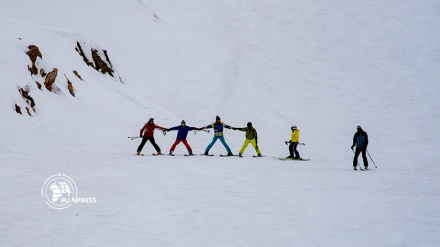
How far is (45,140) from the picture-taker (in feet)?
59.2

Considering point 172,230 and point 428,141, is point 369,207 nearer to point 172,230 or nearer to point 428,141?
point 172,230

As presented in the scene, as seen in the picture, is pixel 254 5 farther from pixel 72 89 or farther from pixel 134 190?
pixel 134 190

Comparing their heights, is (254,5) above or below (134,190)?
above

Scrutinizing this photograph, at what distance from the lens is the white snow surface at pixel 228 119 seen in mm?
8328

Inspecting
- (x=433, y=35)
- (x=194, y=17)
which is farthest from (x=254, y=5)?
(x=433, y=35)

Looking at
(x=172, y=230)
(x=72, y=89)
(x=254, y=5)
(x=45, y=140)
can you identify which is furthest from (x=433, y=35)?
(x=172, y=230)

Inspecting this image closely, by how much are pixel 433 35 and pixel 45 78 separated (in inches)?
1926

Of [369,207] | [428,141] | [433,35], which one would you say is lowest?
[369,207]

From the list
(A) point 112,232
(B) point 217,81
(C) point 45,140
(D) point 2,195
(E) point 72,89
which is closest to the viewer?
(A) point 112,232

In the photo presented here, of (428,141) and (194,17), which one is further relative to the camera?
(194,17)

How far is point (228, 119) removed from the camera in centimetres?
3625

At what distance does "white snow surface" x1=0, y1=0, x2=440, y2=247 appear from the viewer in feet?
27.3

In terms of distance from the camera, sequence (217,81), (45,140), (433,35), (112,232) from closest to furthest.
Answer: (112,232)
(45,140)
(217,81)
(433,35)

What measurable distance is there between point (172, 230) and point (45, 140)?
1205 cm
